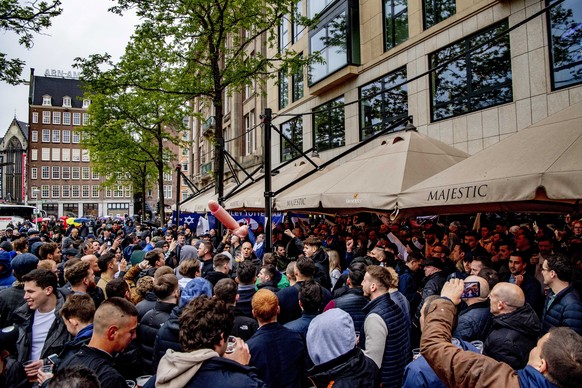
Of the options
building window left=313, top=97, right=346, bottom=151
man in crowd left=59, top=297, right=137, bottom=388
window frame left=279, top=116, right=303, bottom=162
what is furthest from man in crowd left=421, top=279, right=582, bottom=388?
window frame left=279, top=116, right=303, bottom=162

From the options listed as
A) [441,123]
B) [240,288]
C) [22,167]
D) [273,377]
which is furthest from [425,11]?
[22,167]

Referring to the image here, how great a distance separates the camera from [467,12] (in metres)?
11.5

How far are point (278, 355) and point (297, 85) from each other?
19.4m

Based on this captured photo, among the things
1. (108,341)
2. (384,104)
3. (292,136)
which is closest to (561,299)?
(108,341)

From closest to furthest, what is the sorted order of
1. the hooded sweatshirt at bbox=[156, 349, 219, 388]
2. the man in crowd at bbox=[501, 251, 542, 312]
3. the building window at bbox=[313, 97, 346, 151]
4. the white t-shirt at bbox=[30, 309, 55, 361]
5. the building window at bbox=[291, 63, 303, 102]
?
the hooded sweatshirt at bbox=[156, 349, 219, 388]
the white t-shirt at bbox=[30, 309, 55, 361]
the man in crowd at bbox=[501, 251, 542, 312]
the building window at bbox=[313, 97, 346, 151]
the building window at bbox=[291, 63, 303, 102]

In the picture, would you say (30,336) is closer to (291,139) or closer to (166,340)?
(166,340)

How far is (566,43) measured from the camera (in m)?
9.27

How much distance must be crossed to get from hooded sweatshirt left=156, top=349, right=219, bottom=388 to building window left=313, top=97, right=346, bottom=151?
15120mm

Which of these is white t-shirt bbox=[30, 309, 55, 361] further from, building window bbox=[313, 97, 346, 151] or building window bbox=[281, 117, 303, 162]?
building window bbox=[281, 117, 303, 162]

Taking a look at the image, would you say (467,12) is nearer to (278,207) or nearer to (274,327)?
(278,207)

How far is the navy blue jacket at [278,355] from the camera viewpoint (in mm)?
3105

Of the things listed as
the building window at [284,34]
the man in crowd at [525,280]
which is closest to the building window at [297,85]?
the building window at [284,34]

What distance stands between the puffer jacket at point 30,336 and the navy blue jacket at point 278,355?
6.12 feet

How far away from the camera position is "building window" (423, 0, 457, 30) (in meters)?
12.3
